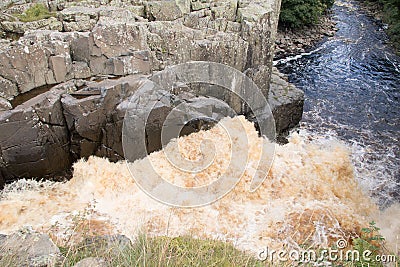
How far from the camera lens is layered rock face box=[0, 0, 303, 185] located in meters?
7.48

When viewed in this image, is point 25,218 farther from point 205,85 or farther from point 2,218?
point 205,85

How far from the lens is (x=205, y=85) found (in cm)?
949

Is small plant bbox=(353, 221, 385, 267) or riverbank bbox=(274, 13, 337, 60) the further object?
riverbank bbox=(274, 13, 337, 60)

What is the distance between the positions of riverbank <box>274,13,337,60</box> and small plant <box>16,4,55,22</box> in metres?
9.92

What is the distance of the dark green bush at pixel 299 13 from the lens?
18438 mm

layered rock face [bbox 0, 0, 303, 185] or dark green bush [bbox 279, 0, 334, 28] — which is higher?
layered rock face [bbox 0, 0, 303, 185]

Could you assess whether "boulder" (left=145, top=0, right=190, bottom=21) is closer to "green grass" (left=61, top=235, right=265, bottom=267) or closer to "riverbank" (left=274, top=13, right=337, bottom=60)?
"riverbank" (left=274, top=13, right=337, bottom=60)

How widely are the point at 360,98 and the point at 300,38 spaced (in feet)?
21.5

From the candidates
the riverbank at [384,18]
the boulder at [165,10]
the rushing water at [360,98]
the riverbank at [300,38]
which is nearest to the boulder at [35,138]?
the boulder at [165,10]

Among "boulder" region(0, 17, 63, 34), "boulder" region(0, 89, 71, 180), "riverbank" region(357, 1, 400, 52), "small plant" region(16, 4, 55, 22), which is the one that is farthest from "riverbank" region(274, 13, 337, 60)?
"boulder" region(0, 89, 71, 180)

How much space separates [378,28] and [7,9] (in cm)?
1793

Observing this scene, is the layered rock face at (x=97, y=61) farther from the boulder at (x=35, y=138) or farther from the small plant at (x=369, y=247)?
the small plant at (x=369, y=247)

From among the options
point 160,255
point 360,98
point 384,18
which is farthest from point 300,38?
point 160,255

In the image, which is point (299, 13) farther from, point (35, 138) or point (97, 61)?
point (35, 138)
